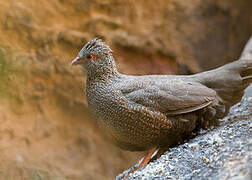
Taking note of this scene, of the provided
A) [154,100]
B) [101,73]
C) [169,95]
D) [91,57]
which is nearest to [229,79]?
[169,95]

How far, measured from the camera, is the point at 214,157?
3.02 m

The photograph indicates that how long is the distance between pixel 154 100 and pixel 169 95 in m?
0.19

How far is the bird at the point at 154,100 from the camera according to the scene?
12.0ft

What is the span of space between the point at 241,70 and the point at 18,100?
3448 millimetres

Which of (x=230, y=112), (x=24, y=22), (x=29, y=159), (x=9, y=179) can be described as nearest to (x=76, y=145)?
(x=29, y=159)

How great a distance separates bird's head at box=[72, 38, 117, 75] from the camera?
12.7 ft

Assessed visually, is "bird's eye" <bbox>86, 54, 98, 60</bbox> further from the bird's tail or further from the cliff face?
the cliff face

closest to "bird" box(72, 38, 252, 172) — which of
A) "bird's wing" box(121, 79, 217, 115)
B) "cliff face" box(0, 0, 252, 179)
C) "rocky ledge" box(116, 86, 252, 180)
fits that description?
"bird's wing" box(121, 79, 217, 115)

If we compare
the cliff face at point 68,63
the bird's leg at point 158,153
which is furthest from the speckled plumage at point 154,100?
the cliff face at point 68,63

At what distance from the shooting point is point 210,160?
9.88 ft

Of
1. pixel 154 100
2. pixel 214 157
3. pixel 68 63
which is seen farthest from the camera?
pixel 68 63

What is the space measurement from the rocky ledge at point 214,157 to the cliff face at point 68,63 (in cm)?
200

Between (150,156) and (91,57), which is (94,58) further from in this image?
(150,156)

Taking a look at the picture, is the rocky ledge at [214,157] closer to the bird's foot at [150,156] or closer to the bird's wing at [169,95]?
the bird's wing at [169,95]
